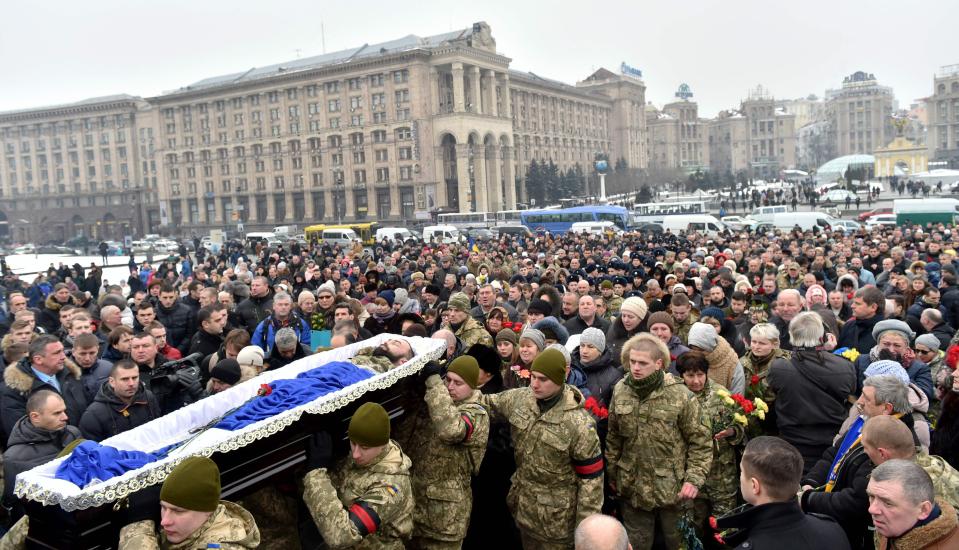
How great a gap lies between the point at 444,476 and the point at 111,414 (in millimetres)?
2671

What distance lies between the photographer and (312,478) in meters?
3.51

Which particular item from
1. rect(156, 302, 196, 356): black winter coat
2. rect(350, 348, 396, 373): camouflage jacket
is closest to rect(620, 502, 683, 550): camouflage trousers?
rect(350, 348, 396, 373): camouflage jacket

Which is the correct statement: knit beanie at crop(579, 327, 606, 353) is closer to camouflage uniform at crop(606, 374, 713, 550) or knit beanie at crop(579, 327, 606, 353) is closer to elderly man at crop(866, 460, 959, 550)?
camouflage uniform at crop(606, 374, 713, 550)

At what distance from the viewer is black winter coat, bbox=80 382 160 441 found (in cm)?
505

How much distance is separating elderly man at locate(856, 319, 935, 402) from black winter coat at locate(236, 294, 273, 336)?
769 cm

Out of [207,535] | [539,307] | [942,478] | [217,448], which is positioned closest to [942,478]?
[942,478]

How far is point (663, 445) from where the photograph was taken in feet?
15.1

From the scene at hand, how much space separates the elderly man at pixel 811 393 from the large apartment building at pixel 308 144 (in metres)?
63.8

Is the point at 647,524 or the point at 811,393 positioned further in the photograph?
the point at 811,393

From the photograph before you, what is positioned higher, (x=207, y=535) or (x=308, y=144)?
(x=308, y=144)

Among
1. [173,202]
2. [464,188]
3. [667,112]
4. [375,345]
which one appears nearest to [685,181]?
[667,112]

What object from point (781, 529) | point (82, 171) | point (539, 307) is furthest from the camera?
point (82, 171)

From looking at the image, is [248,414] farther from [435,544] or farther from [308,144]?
[308,144]

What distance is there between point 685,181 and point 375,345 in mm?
112710
